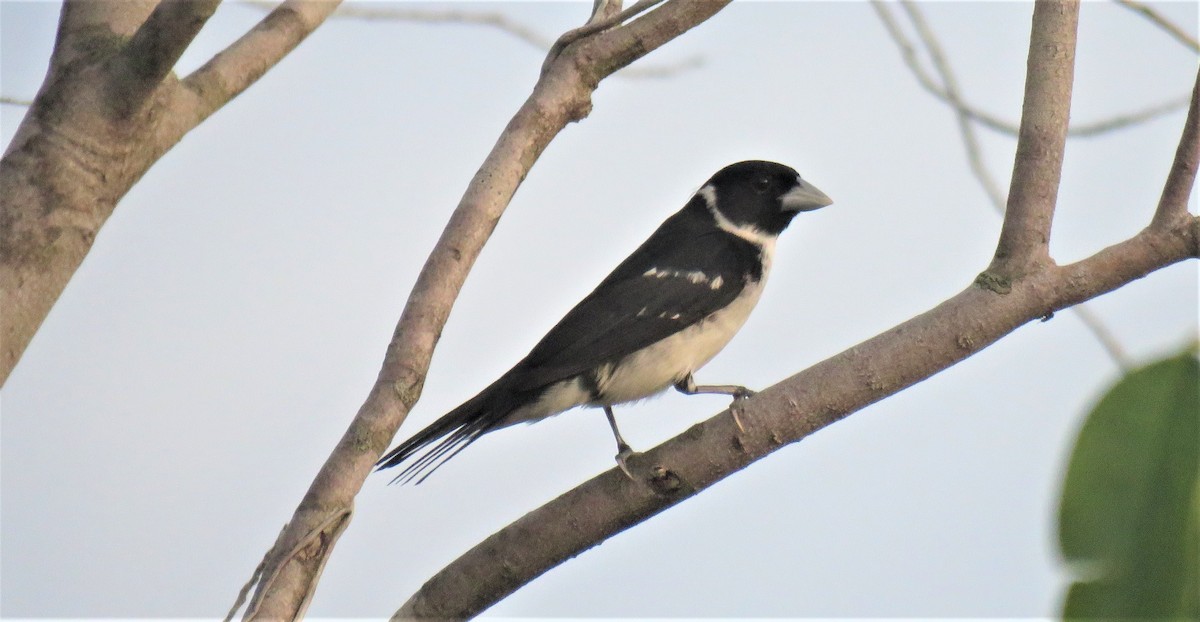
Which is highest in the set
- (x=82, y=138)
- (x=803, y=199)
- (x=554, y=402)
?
(x=803, y=199)

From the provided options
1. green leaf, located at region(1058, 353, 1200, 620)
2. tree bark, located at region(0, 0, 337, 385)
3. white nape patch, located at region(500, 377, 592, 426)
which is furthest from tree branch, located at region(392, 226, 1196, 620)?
green leaf, located at region(1058, 353, 1200, 620)

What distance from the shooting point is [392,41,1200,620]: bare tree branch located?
2240mm

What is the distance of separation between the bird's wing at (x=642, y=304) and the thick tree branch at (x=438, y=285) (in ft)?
2.85

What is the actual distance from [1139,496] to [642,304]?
3.03 metres

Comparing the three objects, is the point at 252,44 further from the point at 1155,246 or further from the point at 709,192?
the point at 709,192

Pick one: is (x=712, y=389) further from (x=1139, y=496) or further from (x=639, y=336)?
(x=1139, y=496)

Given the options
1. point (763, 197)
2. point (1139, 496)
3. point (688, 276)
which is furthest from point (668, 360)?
point (1139, 496)

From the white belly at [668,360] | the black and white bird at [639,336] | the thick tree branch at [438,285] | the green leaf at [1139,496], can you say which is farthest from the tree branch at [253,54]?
the green leaf at [1139,496]

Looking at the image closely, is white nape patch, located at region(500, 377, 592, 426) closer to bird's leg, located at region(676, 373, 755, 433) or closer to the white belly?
the white belly

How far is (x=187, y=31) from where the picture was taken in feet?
7.27

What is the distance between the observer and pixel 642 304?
3.92 m

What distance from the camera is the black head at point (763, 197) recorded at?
4.69 m

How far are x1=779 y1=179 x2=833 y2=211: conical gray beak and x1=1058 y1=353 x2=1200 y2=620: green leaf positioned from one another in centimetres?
380

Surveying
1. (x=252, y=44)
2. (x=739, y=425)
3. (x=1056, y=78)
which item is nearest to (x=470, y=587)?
(x=739, y=425)
